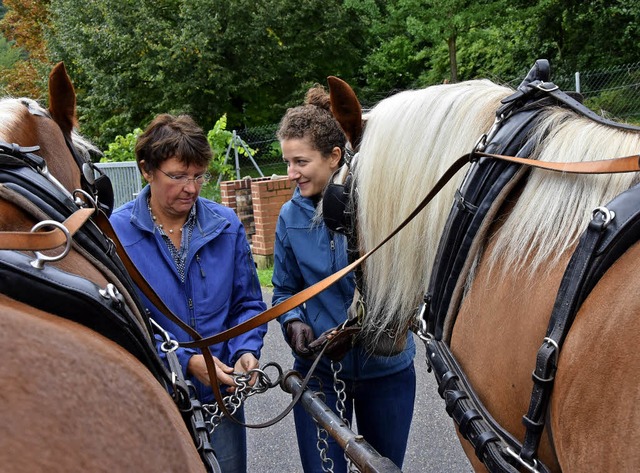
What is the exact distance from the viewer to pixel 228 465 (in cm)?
234

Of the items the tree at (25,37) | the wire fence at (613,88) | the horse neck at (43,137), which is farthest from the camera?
the tree at (25,37)

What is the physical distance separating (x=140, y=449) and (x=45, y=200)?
0.71 meters

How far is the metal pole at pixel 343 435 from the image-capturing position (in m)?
1.80

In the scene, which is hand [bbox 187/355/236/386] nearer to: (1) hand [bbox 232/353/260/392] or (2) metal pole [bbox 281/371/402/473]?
(1) hand [bbox 232/353/260/392]

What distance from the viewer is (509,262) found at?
4.72 feet

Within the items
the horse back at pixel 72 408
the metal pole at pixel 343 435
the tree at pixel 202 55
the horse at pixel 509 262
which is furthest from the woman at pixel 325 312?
the tree at pixel 202 55

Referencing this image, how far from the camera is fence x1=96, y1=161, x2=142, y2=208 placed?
8406 millimetres

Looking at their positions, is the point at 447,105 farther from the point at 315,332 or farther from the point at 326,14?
the point at 326,14

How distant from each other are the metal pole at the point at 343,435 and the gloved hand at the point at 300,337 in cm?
10

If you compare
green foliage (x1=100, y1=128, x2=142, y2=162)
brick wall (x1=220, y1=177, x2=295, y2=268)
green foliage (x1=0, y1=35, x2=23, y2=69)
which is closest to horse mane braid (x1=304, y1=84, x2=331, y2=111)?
brick wall (x1=220, y1=177, x2=295, y2=268)

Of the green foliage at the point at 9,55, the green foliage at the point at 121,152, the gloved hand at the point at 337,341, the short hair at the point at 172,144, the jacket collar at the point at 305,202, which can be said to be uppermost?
the short hair at the point at 172,144

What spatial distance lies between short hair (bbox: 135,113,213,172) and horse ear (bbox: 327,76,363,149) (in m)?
0.68

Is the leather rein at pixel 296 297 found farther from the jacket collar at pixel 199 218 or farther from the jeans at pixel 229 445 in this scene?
the jacket collar at pixel 199 218

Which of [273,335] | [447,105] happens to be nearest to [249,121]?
[273,335]
